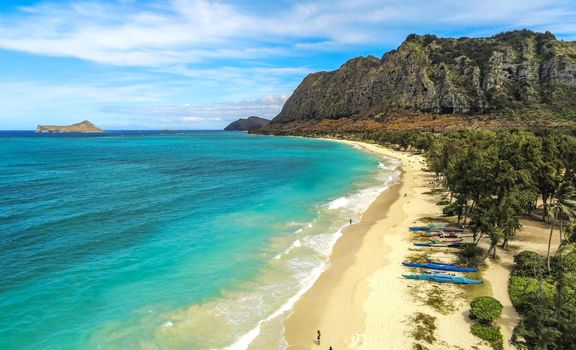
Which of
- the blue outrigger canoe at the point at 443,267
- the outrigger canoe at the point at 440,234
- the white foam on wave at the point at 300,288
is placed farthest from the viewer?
the outrigger canoe at the point at 440,234

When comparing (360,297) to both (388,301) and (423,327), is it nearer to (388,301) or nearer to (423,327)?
(388,301)

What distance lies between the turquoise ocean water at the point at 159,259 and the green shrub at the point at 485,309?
14286 mm

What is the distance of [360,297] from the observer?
33344 mm

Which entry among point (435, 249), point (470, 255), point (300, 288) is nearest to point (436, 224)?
point (435, 249)

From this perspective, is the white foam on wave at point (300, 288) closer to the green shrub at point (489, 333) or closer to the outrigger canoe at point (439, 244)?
the outrigger canoe at point (439, 244)

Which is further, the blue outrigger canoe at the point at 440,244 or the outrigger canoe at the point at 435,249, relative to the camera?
the blue outrigger canoe at the point at 440,244

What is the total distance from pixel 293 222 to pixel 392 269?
2001 cm

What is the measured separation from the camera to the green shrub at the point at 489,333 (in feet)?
84.3

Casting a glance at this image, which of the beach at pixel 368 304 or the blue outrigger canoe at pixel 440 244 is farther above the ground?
the blue outrigger canoe at pixel 440 244

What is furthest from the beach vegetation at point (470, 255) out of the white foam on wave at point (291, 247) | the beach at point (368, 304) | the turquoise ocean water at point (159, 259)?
the white foam on wave at point (291, 247)

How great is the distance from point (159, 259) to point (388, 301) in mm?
24704

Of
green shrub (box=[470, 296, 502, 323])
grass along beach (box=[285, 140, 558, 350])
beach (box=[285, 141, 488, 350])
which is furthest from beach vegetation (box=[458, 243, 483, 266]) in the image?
green shrub (box=[470, 296, 502, 323])

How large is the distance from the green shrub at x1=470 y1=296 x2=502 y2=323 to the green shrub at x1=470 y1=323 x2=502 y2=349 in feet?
2.19

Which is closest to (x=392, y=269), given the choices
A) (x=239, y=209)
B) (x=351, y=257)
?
(x=351, y=257)
